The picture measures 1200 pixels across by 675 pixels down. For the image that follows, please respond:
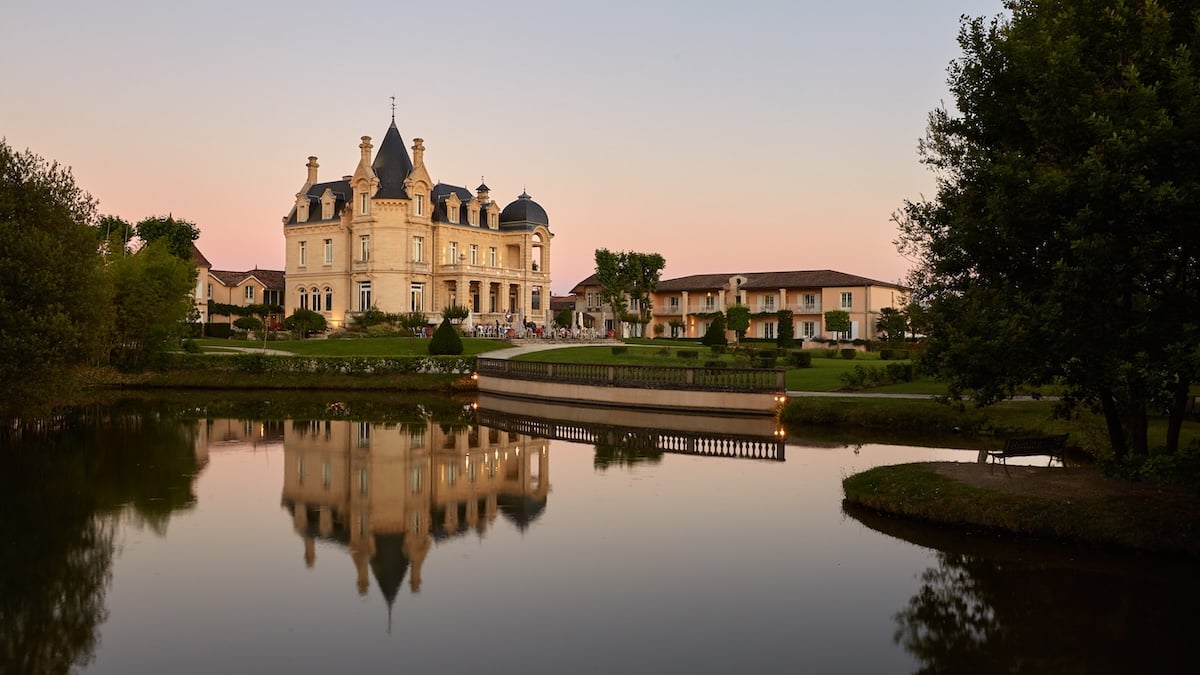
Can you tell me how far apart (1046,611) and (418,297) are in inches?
2533

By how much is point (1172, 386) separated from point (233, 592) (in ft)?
43.1

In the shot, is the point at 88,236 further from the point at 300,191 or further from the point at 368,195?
the point at 300,191

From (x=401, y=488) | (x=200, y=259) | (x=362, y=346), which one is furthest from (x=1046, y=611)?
(x=200, y=259)

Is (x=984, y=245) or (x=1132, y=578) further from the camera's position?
(x=984, y=245)

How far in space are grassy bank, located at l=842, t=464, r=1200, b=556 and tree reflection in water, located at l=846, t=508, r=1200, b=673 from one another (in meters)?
0.40

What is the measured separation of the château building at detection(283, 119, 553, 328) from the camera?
69.1m

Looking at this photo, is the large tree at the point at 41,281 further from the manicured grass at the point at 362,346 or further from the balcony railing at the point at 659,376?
the manicured grass at the point at 362,346

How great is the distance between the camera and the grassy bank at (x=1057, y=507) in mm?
12906

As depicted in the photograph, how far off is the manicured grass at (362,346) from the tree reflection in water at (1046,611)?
39972mm

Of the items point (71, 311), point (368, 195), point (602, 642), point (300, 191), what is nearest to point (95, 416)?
point (71, 311)

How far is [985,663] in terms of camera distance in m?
8.89

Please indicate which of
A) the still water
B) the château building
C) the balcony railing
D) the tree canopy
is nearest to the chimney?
the château building

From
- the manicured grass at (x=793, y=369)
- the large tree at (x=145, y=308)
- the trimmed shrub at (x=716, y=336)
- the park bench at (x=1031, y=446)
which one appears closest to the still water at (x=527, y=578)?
the park bench at (x=1031, y=446)

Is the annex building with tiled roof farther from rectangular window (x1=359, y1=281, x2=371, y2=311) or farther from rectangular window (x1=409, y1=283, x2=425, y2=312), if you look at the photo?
rectangular window (x1=359, y1=281, x2=371, y2=311)
